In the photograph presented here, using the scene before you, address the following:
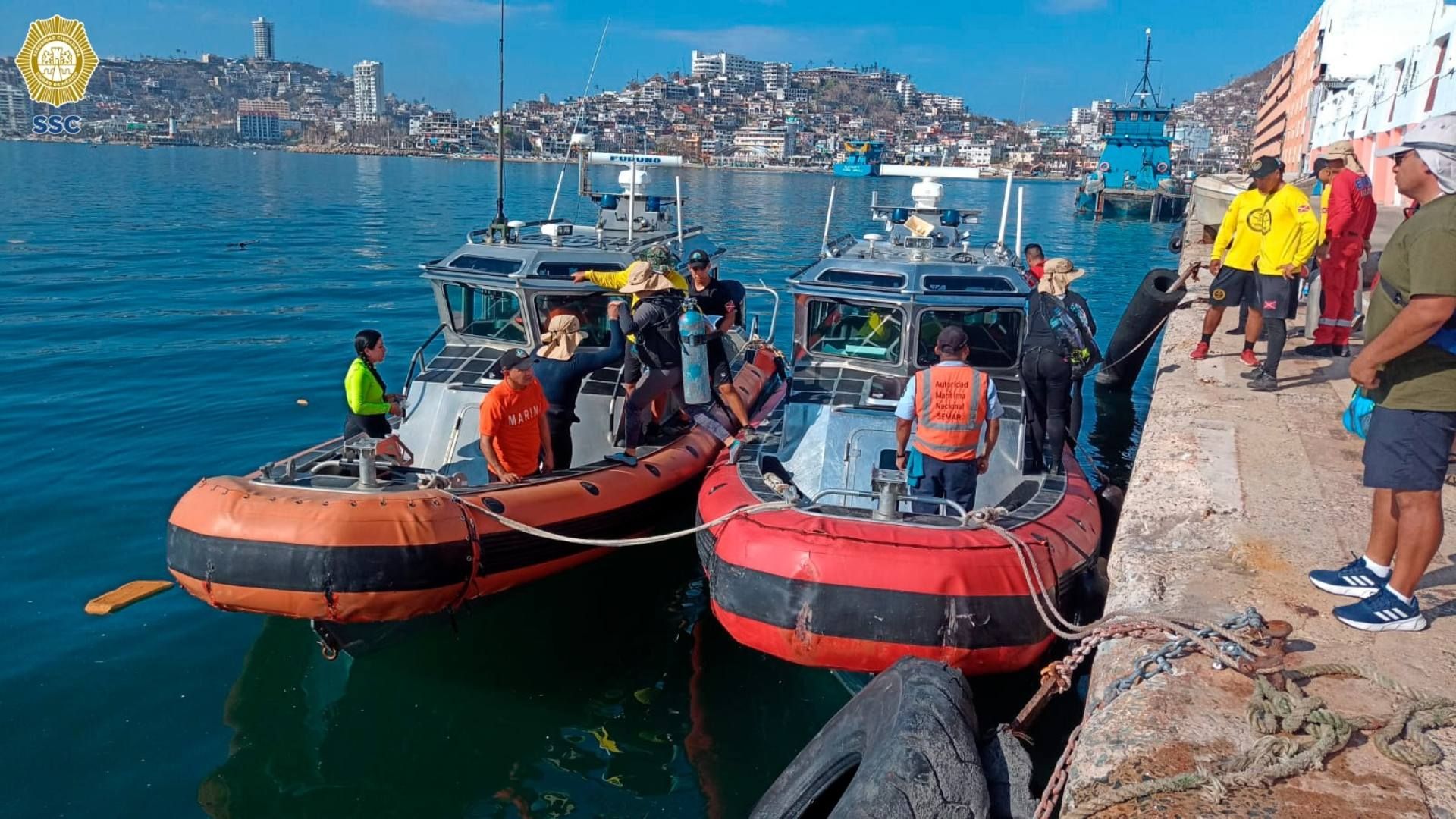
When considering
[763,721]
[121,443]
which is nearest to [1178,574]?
[763,721]

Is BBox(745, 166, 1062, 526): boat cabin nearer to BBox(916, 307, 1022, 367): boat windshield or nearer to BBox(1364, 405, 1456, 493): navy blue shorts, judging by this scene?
BBox(916, 307, 1022, 367): boat windshield

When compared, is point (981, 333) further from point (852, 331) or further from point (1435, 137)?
point (1435, 137)

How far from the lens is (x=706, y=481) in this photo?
725 centimetres

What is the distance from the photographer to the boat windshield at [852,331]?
809 centimetres

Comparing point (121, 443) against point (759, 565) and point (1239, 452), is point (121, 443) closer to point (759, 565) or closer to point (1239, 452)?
point (759, 565)

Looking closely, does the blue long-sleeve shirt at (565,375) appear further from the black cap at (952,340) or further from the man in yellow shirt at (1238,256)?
the man in yellow shirt at (1238,256)

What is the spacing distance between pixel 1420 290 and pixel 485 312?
7.06 metres

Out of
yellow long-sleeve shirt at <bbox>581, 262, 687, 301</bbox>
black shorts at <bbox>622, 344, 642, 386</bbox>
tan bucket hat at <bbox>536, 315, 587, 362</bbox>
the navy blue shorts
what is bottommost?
black shorts at <bbox>622, 344, 642, 386</bbox>

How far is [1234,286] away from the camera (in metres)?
8.84

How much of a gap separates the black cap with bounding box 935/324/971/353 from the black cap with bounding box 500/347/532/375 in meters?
2.87

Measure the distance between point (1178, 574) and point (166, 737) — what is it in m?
6.27

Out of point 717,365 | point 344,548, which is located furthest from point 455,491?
point 717,365

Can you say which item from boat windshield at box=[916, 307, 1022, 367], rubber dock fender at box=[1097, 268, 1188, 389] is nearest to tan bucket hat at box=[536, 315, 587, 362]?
boat windshield at box=[916, 307, 1022, 367]

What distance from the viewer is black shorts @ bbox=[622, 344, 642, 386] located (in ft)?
26.8
